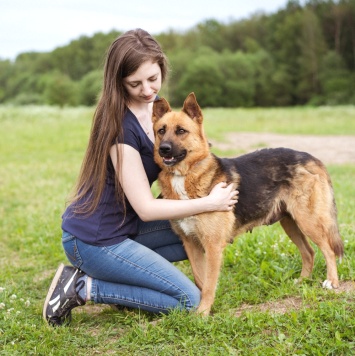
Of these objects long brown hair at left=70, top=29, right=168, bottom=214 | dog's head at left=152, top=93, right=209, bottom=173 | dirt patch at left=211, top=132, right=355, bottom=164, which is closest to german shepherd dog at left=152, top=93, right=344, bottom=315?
dog's head at left=152, top=93, right=209, bottom=173

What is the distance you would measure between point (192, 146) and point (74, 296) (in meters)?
1.54

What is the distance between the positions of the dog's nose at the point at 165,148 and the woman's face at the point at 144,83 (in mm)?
464

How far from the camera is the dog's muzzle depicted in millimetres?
3660

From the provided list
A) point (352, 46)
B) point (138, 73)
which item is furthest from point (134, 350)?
point (352, 46)

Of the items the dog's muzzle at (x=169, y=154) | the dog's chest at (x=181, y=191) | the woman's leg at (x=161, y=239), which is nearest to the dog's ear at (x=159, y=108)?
the dog's muzzle at (x=169, y=154)

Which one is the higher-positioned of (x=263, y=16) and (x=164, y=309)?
(x=263, y=16)

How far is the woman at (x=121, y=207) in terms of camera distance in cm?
Answer: 368

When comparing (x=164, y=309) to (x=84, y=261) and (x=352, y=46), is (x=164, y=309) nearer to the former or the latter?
(x=84, y=261)

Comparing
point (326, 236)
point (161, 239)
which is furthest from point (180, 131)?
point (326, 236)

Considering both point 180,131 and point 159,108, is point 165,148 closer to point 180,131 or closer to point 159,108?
point 180,131

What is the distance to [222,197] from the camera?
3.80m

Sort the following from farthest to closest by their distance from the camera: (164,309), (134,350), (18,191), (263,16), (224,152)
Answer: (263,16), (224,152), (18,191), (164,309), (134,350)

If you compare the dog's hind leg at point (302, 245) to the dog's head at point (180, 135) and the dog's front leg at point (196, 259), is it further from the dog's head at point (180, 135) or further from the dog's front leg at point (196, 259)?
the dog's head at point (180, 135)

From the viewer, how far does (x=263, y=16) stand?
7238 centimetres
